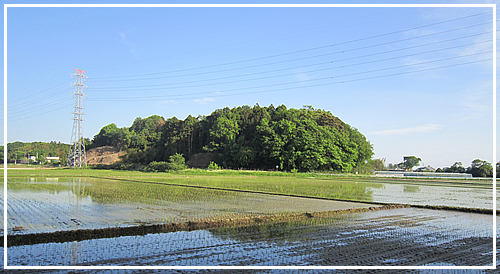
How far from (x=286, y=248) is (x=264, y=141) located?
153 feet

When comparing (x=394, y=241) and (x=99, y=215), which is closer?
(x=394, y=241)

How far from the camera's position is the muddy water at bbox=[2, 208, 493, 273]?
5781 mm

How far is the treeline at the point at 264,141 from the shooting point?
51.8 m

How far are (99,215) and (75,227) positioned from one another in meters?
2.02

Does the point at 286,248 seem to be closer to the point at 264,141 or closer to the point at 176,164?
the point at 176,164

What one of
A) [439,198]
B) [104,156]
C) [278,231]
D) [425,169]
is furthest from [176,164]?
[104,156]

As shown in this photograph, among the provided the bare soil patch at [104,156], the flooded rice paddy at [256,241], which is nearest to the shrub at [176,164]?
the bare soil patch at [104,156]

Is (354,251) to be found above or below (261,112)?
below

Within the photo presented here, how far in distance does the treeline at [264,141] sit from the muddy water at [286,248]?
1621 inches

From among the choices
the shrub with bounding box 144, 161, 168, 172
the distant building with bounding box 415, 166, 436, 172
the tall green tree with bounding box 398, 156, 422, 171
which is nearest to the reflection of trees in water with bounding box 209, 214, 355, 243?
the tall green tree with bounding box 398, 156, 422, 171

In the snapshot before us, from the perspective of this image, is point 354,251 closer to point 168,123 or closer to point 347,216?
point 347,216

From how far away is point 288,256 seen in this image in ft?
20.3

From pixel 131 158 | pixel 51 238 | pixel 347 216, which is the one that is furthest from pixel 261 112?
pixel 51 238

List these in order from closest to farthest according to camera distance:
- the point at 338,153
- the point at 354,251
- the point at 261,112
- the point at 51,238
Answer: the point at 354,251
the point at 51,238
the point at 338,153
the point at 261,112
